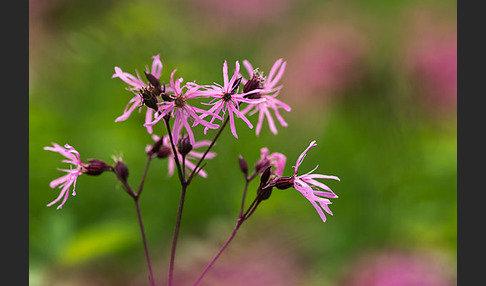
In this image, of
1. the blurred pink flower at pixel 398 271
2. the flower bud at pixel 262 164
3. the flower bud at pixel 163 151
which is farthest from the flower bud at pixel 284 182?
the blurred pink flower at pixel 398 271

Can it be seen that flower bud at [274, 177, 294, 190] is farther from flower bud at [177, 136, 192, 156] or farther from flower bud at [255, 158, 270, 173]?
flower bud at [177, 136, 192, 156]

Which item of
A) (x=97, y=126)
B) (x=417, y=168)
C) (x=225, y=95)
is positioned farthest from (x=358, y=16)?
(x=225, y=95)

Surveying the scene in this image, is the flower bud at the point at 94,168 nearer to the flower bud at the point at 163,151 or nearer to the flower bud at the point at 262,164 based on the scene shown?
the flower bud at the point at 163,151

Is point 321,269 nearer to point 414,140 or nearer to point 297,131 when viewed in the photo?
point 414,140

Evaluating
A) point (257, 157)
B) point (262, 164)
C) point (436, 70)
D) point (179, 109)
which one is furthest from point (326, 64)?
point (179, 109)

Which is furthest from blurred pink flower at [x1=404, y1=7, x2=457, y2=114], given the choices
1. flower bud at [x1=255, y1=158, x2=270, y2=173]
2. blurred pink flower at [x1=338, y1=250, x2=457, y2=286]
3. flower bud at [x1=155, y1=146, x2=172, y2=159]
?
flower bud at [x1=155, y1=146, x2=172, y2=159]

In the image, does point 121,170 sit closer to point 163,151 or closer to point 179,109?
point 163,151
